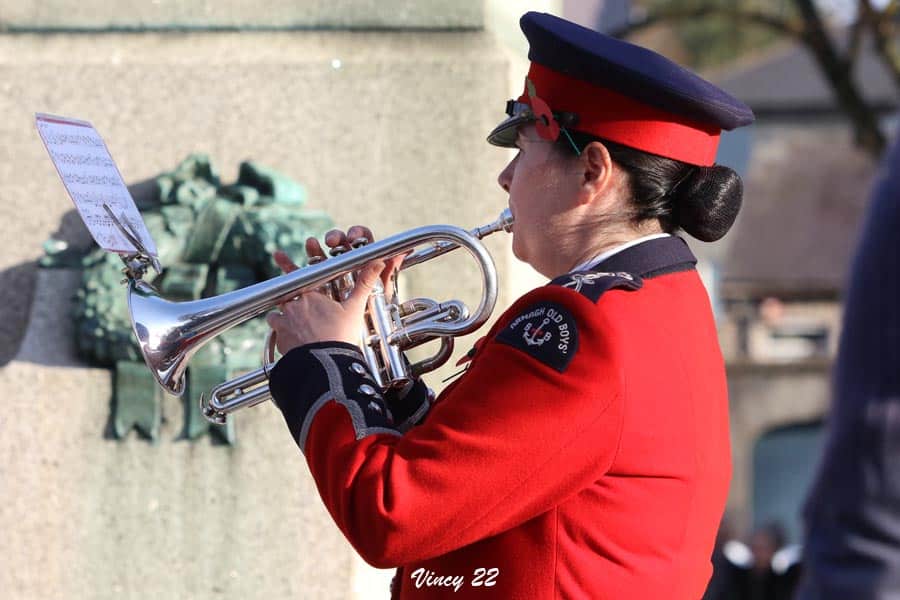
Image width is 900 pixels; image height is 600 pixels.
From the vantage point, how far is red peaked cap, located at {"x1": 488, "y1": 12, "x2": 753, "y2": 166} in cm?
254

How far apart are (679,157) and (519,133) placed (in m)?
0.30

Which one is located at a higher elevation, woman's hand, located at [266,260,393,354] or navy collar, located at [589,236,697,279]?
navy collar, located at [589,236,697,279]

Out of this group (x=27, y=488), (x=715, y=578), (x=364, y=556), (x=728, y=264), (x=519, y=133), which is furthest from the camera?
(x=728, y=264)

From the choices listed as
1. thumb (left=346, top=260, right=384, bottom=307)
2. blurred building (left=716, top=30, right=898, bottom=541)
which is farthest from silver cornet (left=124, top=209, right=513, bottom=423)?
blurred building (left=716, top=30, right=898, bottom=541)

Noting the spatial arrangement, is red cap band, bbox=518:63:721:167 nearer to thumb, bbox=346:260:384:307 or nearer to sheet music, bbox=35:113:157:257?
thumb, bbox=346:260:384:307

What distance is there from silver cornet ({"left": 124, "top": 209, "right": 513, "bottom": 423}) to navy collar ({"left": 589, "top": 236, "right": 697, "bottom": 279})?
10.8 inches

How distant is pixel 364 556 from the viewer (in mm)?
2383

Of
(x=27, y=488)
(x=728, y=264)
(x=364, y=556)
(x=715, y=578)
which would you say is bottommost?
(x=728, y=264)

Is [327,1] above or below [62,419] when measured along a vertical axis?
above

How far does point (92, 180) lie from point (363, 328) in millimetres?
588

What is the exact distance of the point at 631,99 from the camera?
100 inches

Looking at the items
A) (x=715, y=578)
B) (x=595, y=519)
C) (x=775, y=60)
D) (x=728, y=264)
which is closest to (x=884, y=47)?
(x=715, y=578)

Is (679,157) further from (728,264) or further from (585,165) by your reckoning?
(728,264)

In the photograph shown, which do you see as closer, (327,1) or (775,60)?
(327,1)
